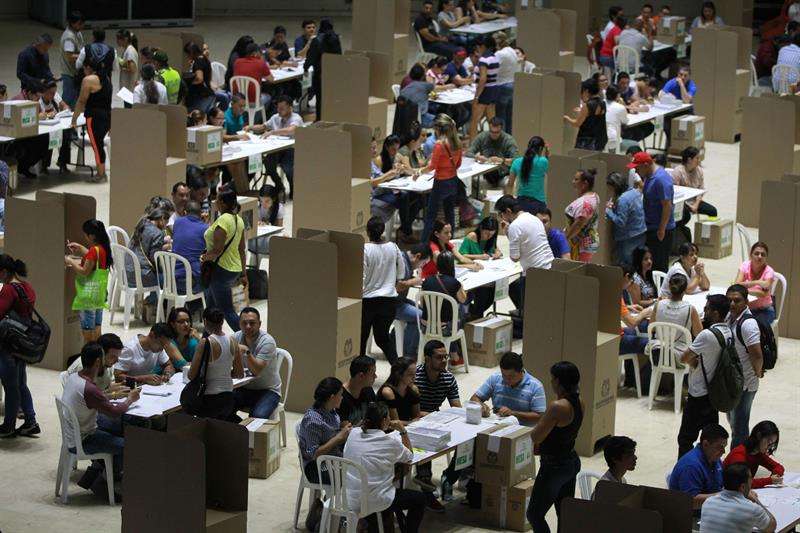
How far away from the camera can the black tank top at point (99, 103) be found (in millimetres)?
16203

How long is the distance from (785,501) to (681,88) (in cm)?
1066

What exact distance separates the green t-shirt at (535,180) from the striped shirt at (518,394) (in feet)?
16.7

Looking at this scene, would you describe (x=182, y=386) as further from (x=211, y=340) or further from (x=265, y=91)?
(x=265, y=91)

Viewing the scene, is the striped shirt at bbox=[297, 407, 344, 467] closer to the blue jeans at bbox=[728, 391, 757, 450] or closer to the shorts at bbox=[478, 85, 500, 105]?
the blue jeans at bbox=[728, 391, 757, 450]

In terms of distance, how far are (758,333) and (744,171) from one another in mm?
6699

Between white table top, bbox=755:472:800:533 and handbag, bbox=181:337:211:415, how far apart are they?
322 centimetres

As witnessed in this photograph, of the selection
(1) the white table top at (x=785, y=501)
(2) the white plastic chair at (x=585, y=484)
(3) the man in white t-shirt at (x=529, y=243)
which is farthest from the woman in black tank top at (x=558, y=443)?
(3) the man in white t-shirt at (x=529, y=243)

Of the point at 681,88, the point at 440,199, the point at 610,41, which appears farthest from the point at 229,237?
the point at 610,41

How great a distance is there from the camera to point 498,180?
17125mm

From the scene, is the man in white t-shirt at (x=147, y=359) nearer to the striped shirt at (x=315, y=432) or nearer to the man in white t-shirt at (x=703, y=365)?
the striped shirt at (x=315, y=432)

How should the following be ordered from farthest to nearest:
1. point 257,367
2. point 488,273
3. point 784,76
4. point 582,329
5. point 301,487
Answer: point 784,76 → point 488,273 → point 582,329 → point 257,367 → point 301,487

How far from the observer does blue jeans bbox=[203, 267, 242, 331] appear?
11703 millimetres

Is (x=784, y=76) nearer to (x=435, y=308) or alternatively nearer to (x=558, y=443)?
(x=435, y=308)

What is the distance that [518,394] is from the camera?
9.48 metres
